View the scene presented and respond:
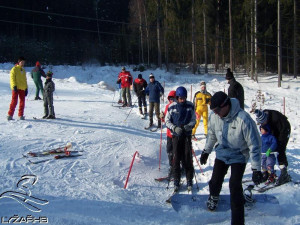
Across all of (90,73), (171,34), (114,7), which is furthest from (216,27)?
(114,7)

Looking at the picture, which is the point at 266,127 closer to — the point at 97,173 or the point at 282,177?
the point at 282,177

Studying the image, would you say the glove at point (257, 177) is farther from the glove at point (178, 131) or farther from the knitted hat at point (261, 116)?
the glove at point (178, 131)

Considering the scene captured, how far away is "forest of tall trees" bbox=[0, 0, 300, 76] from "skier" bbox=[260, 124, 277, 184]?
21.4m

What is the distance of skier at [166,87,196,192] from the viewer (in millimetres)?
5277

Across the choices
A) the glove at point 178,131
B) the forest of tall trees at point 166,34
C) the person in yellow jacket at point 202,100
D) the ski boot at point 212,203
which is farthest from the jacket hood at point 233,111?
the forest of tall trees at point 166,34

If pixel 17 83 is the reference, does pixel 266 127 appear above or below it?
below

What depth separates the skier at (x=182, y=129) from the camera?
5.28 m

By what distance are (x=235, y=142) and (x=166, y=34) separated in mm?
32410

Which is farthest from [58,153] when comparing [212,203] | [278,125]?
[278,125]

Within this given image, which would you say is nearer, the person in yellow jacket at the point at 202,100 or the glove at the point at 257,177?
the glove at the point at 257,177

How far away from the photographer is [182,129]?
524cm

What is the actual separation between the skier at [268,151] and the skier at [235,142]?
55.4 inches

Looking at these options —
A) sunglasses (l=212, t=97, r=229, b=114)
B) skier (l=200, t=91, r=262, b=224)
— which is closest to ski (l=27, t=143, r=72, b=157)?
skier (l=200, t=91, r=262, b=224)

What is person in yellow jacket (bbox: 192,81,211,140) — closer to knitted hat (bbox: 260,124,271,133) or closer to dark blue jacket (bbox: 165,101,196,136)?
dark blue jacket (bbox: 165,101,196,136)
